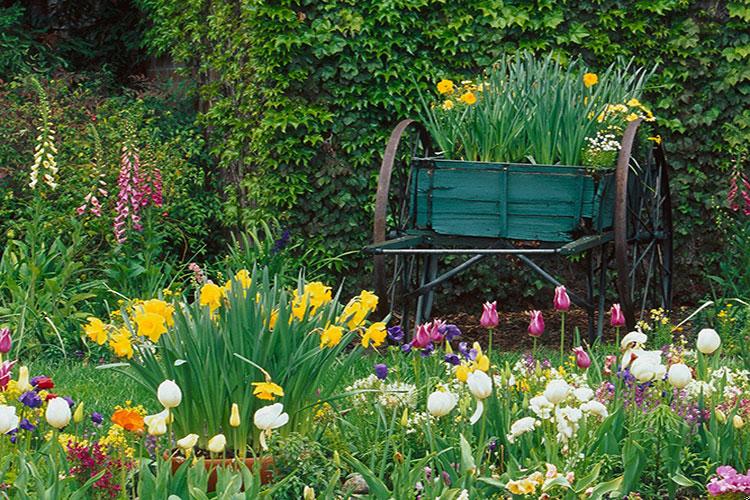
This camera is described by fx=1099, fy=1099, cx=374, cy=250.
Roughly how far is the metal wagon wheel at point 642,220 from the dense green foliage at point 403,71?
0.60m

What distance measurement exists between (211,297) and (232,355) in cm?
22

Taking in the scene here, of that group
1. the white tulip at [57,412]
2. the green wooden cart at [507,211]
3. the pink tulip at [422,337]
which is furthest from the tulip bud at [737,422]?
the green wooden cart at [507,211]

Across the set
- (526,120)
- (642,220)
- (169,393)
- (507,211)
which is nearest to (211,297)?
(169,393)

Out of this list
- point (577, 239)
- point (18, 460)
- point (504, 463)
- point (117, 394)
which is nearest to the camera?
point (18, 460)

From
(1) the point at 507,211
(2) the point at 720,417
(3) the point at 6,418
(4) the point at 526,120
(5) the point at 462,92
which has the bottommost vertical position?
(2) the point at 720,417

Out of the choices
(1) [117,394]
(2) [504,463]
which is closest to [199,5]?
(1) [117,394]

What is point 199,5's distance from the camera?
7.62 m

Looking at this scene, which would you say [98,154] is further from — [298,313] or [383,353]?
[298,313]

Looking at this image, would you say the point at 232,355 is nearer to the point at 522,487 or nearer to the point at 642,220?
the point at 522,487

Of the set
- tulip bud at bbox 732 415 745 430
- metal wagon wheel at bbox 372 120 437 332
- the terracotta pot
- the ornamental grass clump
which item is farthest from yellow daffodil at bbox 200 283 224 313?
metal wagon wheel at bbox 372 120 437 332

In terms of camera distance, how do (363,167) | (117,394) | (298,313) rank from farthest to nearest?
(363,167) → (117,394) → (298,313)

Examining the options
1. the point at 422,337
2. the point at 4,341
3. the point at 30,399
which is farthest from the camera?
the point at 422,337

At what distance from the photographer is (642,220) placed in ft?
20.0

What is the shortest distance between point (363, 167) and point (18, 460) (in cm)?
432
